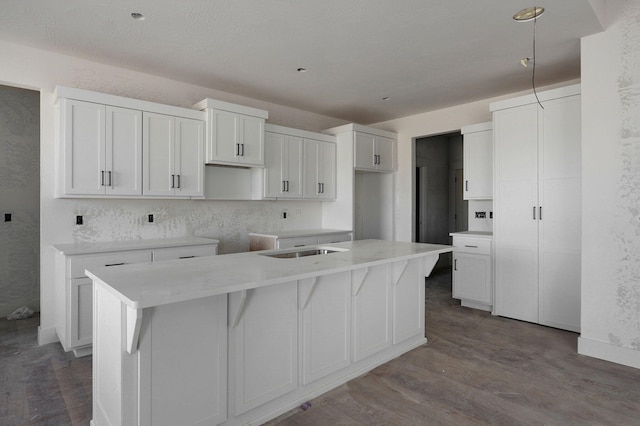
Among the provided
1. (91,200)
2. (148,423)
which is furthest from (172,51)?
(148,423)

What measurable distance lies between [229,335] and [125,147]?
241cm

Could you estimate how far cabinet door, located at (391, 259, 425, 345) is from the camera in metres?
2.98

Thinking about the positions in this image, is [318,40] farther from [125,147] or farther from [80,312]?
[80,312]

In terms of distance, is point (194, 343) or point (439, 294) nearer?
point (194, 343)

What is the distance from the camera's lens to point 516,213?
3.93 metres

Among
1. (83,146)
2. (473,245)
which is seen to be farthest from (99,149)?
(473,245)

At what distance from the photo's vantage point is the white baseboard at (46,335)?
10.8ft

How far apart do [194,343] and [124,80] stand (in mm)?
3211

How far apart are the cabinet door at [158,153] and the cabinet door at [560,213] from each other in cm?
383

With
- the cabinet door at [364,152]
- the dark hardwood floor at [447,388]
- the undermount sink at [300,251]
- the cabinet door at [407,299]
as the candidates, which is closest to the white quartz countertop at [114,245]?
the dark hardwood floor at [447,388]

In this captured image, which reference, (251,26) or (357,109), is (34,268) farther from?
(357,109)

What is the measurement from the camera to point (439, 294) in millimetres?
5152

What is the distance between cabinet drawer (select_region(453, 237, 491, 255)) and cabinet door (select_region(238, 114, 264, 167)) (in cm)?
259

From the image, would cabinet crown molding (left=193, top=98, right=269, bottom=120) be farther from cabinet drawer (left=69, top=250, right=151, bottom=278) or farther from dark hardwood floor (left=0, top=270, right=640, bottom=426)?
dark hardwood floor (left=0, top=270, right=640, bottom=426)
